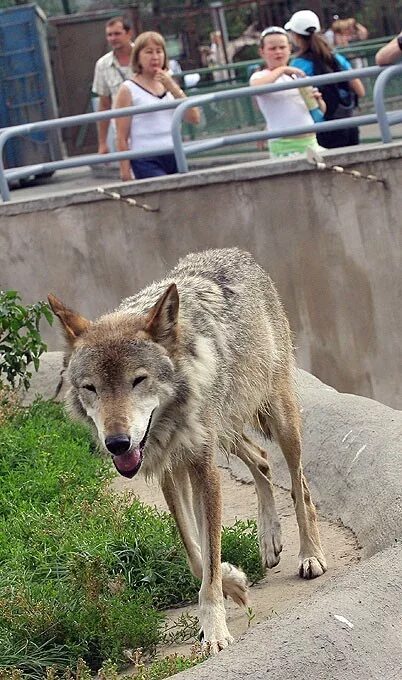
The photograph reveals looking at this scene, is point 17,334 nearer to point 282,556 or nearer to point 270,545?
point 282,556

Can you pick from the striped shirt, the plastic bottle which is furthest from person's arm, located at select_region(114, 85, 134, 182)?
the plastic bottle

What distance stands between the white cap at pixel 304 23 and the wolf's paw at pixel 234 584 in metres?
5.33

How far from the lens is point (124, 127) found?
1042 cm

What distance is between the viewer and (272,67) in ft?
33.7

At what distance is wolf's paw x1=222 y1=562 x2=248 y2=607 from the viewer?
557 cm

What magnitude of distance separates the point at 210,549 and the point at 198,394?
0.62 m

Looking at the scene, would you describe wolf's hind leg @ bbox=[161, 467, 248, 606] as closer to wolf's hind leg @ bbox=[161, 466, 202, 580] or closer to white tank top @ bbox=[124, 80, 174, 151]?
wolf's hind leg @ bbox=[161, 466, 202, 580]

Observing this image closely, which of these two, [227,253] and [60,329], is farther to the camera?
[227,253]

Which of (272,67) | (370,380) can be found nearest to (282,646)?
(370,380)

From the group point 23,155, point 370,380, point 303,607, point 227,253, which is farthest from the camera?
point 23,155

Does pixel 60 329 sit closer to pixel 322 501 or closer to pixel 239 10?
pixel 322 501

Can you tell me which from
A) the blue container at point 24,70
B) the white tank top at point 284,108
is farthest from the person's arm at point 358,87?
the blue container at point 24,70

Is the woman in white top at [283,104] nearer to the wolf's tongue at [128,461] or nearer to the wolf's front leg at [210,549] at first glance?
the wolf's front leg at [210,549]

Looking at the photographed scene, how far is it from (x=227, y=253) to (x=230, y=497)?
1.70m
